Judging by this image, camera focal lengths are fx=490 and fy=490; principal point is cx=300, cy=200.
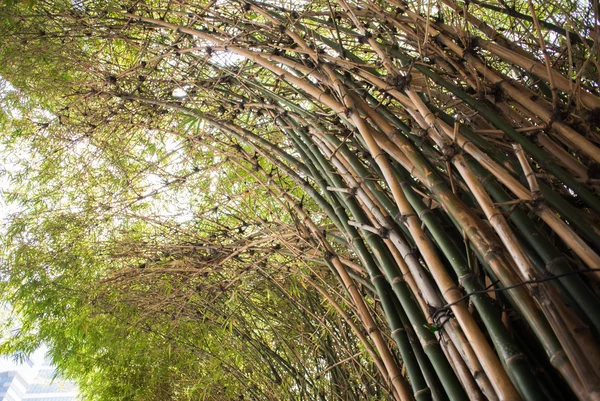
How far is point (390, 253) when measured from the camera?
1190 millimetres

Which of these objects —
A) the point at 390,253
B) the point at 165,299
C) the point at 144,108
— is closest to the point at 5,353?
the point at 165,299

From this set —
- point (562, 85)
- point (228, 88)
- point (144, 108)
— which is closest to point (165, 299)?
point (144, 108)

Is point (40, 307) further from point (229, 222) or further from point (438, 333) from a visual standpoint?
point (438, 333)

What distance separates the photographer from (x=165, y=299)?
241 centimetres

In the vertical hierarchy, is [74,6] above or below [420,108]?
above

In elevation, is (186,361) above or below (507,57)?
above

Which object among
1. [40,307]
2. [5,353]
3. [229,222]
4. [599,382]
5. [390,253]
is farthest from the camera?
[5,353]

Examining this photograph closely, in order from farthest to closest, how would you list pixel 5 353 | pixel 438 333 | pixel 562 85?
pixel 5 353 → pixel 562 85 → pixel 438 333

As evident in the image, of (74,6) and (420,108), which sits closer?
(420,108)

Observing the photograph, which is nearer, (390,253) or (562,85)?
(562,85)

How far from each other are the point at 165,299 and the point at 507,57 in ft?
6.17

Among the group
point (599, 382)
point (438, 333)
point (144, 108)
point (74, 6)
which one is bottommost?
point (599, 382)

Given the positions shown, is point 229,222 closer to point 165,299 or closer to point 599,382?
point 165,299

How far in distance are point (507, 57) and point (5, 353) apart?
3.98 m
